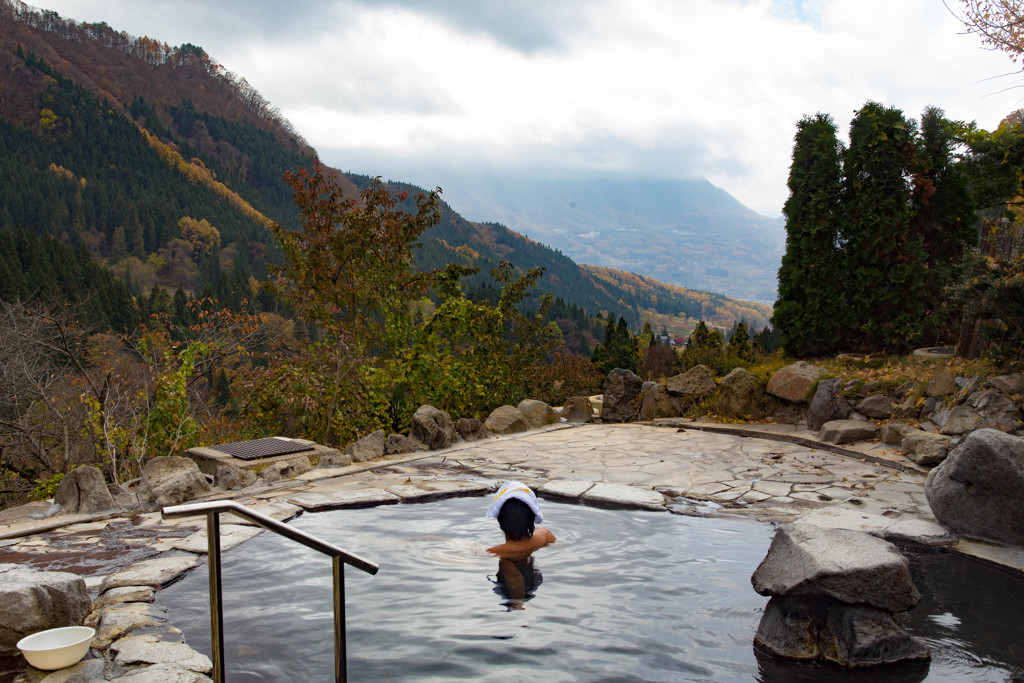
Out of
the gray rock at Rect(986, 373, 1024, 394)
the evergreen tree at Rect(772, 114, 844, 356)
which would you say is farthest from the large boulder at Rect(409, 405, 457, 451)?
the evergreen tree at Rect(772, 114, 844, 356)

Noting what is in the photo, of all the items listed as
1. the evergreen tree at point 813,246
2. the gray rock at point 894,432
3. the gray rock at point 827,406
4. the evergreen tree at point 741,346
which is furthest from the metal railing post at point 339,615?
the evergreen tree at point 741,346

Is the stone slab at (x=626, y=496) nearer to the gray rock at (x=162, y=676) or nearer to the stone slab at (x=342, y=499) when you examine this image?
the stone slab at (x=342, y=499)

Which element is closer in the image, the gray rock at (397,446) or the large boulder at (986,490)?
the large boulder at (986,490)

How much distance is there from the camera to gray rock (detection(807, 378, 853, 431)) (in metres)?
7.85

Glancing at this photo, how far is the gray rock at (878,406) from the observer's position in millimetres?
7531

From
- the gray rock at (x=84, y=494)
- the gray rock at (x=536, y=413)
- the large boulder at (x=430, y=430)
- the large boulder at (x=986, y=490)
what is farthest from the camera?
the gray rock at (x=536, y=413)

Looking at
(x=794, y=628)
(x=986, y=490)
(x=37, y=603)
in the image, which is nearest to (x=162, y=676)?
(x=37, y=603)

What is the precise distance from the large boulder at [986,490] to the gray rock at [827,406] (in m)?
3.59

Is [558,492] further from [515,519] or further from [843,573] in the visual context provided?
[843,573]

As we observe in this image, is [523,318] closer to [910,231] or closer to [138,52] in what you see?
[910,231]

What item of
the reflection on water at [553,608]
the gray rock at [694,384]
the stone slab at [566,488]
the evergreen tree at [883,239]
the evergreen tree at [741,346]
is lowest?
the reflection on water at [553,608]

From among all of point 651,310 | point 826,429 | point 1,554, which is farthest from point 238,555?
point 651,310

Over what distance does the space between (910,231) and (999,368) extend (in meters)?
4.15

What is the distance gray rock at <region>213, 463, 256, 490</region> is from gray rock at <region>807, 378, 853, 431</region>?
637 cm
